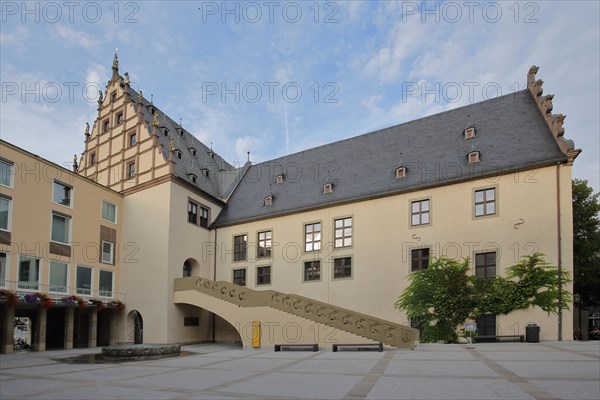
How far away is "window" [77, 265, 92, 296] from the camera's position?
89.7 ft

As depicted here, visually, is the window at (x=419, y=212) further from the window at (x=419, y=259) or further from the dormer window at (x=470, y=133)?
the dormer window at (x=470, y=133)

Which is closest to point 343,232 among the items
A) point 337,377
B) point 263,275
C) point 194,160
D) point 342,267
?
point 342,267

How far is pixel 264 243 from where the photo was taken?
32.6 m

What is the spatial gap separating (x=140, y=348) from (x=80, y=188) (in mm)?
12999

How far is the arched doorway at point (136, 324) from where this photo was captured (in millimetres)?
29906

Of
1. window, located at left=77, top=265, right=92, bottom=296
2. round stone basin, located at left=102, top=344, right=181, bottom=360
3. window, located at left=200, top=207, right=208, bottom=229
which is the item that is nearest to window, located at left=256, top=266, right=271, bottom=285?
window, located at left=200, top=207, right=208, bottom=229

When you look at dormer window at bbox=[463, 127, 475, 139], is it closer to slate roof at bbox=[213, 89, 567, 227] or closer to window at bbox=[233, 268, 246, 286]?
slate roof at bbox=[213, 89, 567, 227]

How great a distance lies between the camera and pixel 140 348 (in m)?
19.5

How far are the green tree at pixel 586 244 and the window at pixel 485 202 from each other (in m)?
11.8

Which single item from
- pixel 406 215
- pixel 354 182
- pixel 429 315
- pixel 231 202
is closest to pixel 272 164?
pixel 231 202

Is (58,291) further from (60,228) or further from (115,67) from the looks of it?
(115,67)

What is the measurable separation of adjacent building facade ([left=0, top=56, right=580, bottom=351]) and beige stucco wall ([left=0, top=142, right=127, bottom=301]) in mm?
84

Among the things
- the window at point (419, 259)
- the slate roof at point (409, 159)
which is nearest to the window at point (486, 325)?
the window at point (419, 259)

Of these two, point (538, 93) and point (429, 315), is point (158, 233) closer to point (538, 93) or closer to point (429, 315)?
point (429, 315)
